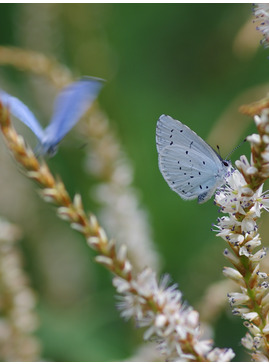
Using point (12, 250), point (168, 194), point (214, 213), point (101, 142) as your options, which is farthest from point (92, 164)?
point (168, 194)

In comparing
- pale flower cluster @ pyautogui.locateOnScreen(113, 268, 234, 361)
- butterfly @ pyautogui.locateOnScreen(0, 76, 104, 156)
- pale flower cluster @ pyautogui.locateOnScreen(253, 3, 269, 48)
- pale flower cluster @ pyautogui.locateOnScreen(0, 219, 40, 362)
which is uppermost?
pale flower cluster @ pyautogui.locateOnScreen(253, 3, 269, 48)

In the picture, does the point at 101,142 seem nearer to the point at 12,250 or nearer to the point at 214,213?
the point at 12,250

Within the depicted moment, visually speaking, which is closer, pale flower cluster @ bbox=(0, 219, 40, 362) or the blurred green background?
pale flower cluster @ bbox=(0, 219, 40, 362)

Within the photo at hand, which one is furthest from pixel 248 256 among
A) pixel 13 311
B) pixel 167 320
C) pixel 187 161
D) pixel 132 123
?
pixel 132 123

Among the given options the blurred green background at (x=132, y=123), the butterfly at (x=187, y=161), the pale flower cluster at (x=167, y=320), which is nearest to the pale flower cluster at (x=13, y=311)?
the blurred green background at (x=132, y=123)

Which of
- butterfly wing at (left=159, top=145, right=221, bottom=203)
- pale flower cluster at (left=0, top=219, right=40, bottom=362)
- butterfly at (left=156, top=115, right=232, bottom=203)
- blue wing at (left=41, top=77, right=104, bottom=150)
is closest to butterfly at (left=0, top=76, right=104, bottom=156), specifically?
blue wing at (left=41, top=77, right=104, bottom=150)

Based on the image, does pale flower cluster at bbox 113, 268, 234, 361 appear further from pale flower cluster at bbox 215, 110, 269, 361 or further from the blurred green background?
the blurred green background
